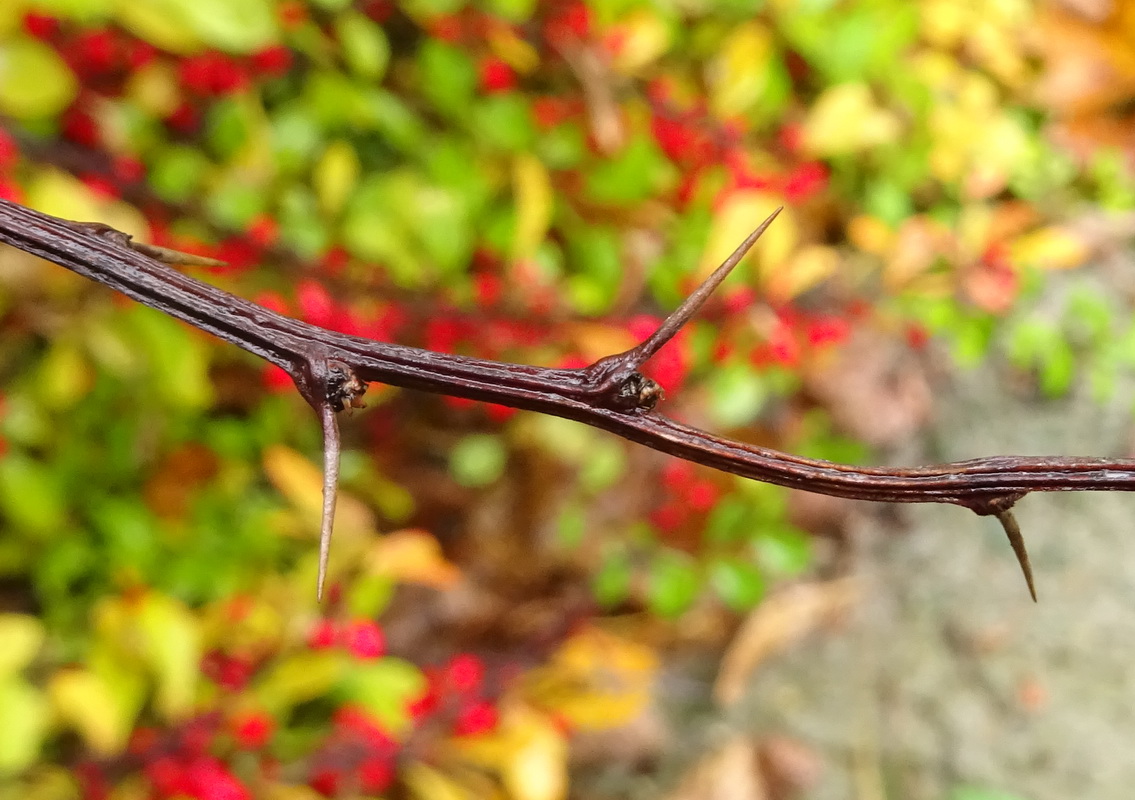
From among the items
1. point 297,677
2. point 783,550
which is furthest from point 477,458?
point 783,550

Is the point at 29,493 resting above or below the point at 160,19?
below

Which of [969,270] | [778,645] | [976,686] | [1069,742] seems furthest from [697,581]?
[969,270]

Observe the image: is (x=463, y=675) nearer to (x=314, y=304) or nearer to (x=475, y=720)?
(x=475, y=720)

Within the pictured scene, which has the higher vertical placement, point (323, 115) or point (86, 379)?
point (323, 115)

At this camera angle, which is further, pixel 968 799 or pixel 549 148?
pixel 549 148

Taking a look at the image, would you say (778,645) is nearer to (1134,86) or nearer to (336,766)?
(336,766)

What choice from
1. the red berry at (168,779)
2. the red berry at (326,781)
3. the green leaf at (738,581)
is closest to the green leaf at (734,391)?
the green leaf at (738,581)

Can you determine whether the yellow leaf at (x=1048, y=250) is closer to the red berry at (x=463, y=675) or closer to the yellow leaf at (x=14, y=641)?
the red berry at (x=463, y=675)
